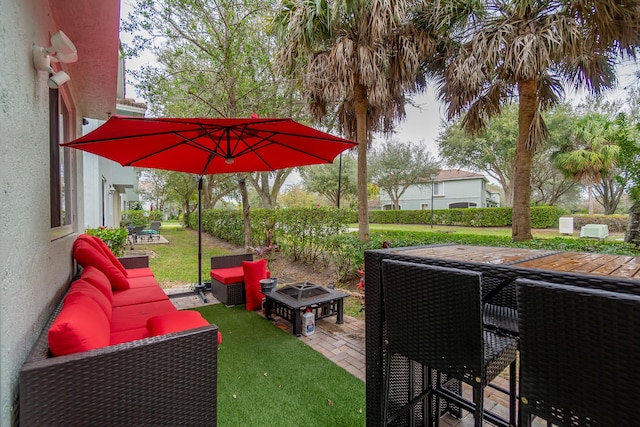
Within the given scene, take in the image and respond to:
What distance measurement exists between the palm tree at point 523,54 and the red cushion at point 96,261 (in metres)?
6.40

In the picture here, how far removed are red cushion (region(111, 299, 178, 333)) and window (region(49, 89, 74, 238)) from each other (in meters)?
0.96

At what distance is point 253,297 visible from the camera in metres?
4.80

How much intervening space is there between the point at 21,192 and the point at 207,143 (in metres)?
3.16


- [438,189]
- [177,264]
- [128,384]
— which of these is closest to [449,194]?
[438,189]

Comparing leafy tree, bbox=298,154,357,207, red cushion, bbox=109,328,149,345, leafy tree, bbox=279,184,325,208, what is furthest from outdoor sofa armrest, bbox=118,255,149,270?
leafy tree, bbox=279,184,325,208

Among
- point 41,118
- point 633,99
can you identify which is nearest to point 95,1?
point 41,118

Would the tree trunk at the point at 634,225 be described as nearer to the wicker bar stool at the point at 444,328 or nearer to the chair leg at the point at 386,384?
the wicker bar stool at the point at 444,328

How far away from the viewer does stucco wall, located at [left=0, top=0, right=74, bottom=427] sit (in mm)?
1335

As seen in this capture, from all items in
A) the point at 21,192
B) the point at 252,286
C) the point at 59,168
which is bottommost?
the point at 252,286

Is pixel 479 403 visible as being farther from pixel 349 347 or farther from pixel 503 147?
pixel 503 147

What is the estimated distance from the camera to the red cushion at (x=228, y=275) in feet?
16.1

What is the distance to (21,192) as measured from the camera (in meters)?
1.56

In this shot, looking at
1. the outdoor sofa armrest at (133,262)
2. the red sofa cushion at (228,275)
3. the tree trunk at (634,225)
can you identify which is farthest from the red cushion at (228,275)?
the tree trunk at (634,225)

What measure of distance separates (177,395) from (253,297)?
3090mm
